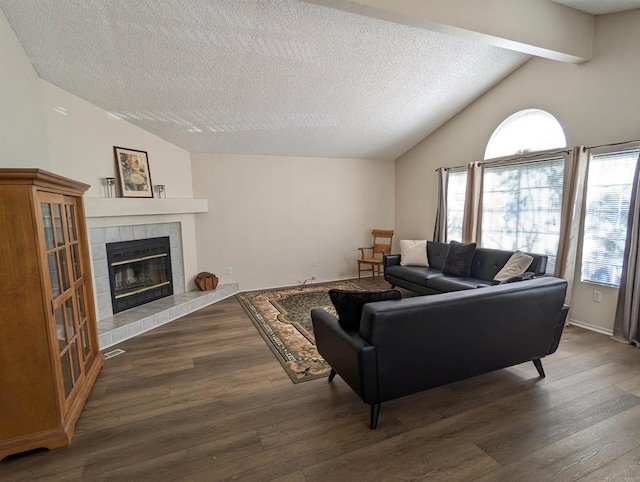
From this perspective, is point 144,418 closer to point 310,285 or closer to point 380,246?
point 310,285

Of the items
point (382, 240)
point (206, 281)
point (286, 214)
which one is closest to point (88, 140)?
point (206, 281)

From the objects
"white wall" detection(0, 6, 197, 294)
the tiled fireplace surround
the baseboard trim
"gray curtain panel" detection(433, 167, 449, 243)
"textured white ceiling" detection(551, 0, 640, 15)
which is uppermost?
"textured white ceiling" detection(551, 0, 640, 15)

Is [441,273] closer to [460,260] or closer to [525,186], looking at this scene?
[460,260]

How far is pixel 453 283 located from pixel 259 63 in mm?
3402

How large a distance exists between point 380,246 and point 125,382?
4762 millimetres

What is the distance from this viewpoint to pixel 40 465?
1786mm

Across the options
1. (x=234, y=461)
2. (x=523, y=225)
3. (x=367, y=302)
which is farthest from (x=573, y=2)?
(x=234, y=461)

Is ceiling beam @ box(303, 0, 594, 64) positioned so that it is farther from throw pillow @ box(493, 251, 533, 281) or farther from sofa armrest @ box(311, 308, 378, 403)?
sofa armrest @ box(311, 308, 378, 403)

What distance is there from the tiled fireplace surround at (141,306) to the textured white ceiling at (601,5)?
A: 17.4 ft

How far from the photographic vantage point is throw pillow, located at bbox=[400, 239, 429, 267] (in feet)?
17.0

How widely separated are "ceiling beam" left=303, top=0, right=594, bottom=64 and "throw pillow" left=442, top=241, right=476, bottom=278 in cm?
237

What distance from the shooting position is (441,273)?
462 cm

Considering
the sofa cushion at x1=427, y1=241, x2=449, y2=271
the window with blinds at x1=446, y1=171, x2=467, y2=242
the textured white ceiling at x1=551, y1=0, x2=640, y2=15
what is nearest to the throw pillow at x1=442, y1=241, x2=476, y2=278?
the sofa cushion at x1=427, y1=241, x2=449, y2=271

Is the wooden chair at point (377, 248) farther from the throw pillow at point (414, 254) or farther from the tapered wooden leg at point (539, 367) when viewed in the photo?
the tapered wooden leg at point (539, 367)
